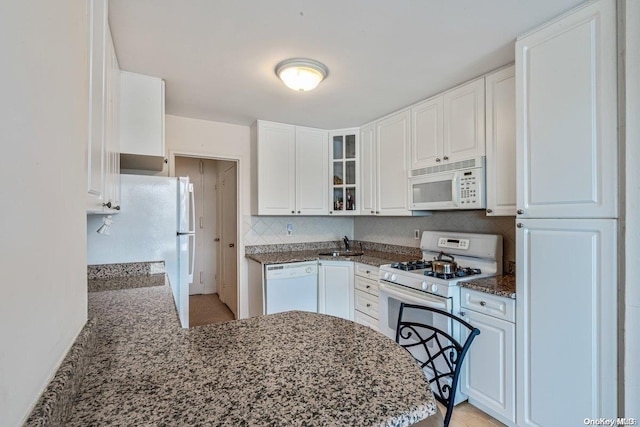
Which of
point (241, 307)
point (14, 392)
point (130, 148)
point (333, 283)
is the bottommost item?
point (241, 307)

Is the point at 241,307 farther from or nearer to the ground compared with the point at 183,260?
nearer to the ground

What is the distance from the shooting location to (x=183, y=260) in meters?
2.29

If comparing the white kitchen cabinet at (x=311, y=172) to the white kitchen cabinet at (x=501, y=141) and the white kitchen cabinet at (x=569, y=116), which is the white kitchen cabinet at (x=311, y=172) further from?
the white kitchen cabinet at (x=569, y=116)

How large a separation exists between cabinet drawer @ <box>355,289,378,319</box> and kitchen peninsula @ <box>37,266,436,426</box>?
181 cm

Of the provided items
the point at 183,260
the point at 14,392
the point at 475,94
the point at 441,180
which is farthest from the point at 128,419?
the point at 475,94

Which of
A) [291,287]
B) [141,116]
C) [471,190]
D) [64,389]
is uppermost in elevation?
[141,116]

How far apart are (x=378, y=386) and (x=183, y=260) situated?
6.52 feet

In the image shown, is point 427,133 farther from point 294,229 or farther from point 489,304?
point 294,229

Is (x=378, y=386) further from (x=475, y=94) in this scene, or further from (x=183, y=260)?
(x=475, y=94)

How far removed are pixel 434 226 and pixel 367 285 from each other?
2.94 feet

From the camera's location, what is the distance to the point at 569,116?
1505 mm

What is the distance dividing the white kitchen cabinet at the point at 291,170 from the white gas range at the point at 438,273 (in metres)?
1.31

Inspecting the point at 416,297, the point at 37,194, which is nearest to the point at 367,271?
the point at 416,297

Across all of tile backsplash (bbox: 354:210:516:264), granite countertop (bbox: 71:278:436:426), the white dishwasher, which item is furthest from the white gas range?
granite countertop (bbox: 71:278:436:426)
